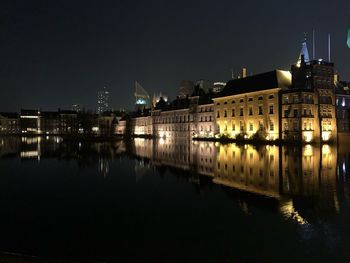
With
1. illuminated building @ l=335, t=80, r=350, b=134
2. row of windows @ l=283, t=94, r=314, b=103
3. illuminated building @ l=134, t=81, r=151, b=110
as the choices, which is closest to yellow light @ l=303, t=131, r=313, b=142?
row of windows @ l=283, t=94, r=314, b=103

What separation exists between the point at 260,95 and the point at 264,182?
5404cm

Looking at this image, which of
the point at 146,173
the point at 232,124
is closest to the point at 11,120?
the point at 232,124

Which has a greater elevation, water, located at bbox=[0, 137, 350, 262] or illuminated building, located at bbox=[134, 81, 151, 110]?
illuminated building, located at bbox=[134, 81, 151, 110]

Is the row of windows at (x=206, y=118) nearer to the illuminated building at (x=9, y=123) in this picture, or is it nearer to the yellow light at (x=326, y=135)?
the yellow light at (x=326, y=135)

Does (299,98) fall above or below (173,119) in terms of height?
above

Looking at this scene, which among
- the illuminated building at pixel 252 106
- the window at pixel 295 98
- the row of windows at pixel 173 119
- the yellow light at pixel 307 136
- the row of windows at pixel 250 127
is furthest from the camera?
the row of windows at pixel 173 119

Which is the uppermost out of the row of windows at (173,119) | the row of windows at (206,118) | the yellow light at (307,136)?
the row of windows at (173,119)

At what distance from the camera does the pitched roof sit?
2687 inches

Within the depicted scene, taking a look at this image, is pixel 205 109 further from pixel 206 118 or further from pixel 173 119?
pixel 173 119

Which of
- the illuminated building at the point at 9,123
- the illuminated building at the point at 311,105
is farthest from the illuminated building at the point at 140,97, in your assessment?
the illuminated building at the point at 311,105

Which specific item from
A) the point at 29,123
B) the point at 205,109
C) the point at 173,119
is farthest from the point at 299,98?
the point at 29,123

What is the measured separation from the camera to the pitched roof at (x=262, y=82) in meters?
68.2

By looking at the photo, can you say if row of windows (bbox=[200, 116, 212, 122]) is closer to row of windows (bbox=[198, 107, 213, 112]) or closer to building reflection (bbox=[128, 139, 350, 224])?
row of windows (bbox=[198, 107, 213, 112])

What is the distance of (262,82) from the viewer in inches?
2835
